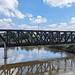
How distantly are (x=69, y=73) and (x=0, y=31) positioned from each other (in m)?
16.8

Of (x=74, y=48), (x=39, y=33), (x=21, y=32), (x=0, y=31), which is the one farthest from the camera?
(x=74, y=48)

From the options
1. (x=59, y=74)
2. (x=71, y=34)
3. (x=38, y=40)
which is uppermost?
(x=71, y=34)

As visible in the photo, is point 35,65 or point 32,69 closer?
point 32,69

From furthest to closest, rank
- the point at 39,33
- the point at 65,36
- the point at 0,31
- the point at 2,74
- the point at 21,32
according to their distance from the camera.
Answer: the point at 65,36 → the point at 39,33 → the point at 21,32 → the point at 0,31 → the point at 2,74

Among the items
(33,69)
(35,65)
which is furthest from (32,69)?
(35,65)

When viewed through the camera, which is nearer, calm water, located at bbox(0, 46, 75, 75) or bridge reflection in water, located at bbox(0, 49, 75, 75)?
bridge reflection in water, located at bbox(0, 49, 75, 75)

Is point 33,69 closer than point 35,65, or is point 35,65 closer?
point 33,69

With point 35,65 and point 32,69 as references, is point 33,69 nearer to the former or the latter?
point 32,69

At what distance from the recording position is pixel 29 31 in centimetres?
2083

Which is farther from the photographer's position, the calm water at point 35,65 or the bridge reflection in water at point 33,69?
the calm water at point 35,65

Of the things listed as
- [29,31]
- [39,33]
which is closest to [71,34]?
[39,33]

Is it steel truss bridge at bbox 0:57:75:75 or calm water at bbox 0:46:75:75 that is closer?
steel truss bridge at bbox 0:57:75:75

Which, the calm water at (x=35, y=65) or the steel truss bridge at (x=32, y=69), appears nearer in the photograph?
the steel truss bridge at (x=32, y=69)

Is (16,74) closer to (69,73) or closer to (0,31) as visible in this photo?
(69,73)
